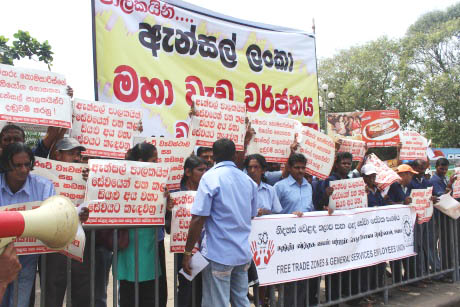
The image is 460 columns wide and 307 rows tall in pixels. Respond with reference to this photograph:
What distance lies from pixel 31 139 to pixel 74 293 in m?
9.27

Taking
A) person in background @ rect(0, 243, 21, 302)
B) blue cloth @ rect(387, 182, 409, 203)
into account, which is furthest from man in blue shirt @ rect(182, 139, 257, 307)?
blue cloth @ rect(387, 182, 409, 203)

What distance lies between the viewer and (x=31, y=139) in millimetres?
11531

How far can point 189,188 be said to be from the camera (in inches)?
149

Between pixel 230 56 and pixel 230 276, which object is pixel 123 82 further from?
pixel 230 276

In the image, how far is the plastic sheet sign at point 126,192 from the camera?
9.93 ft

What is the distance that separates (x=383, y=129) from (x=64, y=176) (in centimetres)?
452

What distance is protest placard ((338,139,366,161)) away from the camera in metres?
5.14

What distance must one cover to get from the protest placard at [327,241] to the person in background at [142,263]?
874 millimetres

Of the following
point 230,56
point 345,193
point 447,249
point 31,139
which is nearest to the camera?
point 345,193

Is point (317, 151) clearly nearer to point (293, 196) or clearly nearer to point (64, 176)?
point (293, 196)

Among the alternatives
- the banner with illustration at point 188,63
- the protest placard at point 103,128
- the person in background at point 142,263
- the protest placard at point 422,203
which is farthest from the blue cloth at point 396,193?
the protest placard at point 103,128

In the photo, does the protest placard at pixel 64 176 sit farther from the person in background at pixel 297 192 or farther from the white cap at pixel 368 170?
the white cap at pixel 368 170

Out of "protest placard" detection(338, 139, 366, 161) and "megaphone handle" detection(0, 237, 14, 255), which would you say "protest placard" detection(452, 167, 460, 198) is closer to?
"protest placard" detection(338, 139, 366, 161)

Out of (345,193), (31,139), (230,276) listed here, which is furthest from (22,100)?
(31,139)
